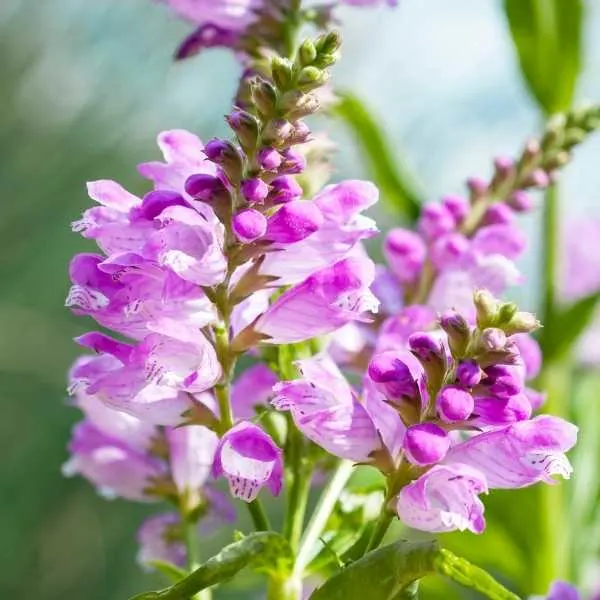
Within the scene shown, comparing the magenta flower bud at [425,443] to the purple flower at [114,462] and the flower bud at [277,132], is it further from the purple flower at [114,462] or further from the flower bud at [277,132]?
the purple flower at [114,462]

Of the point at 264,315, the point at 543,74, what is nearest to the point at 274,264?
the point at 264,315

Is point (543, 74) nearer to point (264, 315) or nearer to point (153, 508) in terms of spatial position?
point (264, 315)

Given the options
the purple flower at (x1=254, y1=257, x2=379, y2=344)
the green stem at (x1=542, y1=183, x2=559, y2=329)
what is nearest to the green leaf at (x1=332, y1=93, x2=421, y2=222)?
the green stem at (x1=542, y1=183, x2=559, y2=329)

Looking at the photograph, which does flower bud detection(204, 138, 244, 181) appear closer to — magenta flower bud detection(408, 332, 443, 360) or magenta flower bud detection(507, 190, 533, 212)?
magenta flower bud detection(408, 332, 443, 360)

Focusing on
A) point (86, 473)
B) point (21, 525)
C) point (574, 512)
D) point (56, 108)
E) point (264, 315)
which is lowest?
point (21, 525)

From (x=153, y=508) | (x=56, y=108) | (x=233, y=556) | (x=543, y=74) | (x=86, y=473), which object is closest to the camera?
(x=233, y=556)

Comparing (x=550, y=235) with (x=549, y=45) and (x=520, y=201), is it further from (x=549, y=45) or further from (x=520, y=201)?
(x=520, y=201)

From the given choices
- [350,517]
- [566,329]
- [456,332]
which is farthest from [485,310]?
[566,329]

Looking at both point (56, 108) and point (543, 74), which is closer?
point (543, 74)
